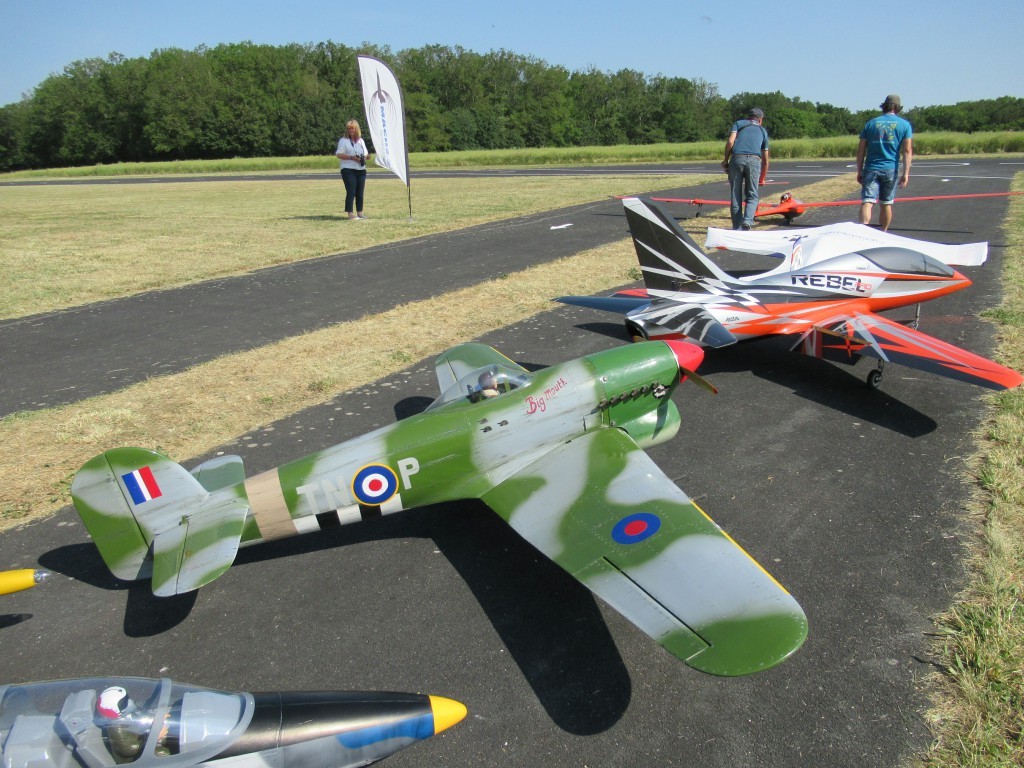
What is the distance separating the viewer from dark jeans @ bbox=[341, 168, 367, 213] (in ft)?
74.3

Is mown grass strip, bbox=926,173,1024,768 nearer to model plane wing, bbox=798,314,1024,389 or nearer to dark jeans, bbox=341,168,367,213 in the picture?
model plane wing, bbox=798,314,1024,389

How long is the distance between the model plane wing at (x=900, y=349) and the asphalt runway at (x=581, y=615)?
580 mm

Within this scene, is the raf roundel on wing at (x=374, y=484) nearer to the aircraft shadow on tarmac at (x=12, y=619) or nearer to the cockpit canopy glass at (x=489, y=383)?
the cockpit canopy glass at (x=489, y=383)

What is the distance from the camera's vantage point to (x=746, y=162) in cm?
1592

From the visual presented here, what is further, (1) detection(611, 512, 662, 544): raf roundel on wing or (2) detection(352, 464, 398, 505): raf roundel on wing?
(2) detection(352, 464, 398, 505): raf roundel on wing

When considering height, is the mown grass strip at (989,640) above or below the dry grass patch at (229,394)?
below

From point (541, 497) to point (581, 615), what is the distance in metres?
1.00

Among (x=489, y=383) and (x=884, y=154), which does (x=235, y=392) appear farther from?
(x=884, y=154)

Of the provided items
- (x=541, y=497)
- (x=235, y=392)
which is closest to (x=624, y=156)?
(x=235, y=392)

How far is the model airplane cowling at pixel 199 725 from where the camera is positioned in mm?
2984

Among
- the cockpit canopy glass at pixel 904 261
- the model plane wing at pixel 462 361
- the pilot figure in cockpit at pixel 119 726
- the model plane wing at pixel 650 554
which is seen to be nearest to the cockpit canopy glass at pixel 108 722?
the pilot figure in cockpit at pixel 119 726

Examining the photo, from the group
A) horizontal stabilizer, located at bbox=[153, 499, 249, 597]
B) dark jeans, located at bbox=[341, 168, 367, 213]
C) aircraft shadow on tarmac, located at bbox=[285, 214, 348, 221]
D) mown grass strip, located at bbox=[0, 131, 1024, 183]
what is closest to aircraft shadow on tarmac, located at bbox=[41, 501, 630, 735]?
horizontal stabilizer, located at bbox=[153, 499, 249, 597]

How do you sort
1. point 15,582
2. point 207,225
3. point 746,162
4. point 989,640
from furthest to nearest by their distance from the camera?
point 207,225, point 746,162, point 15,582, point 989,640

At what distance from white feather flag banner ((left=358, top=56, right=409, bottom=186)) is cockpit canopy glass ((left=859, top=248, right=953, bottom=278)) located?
15.6m
